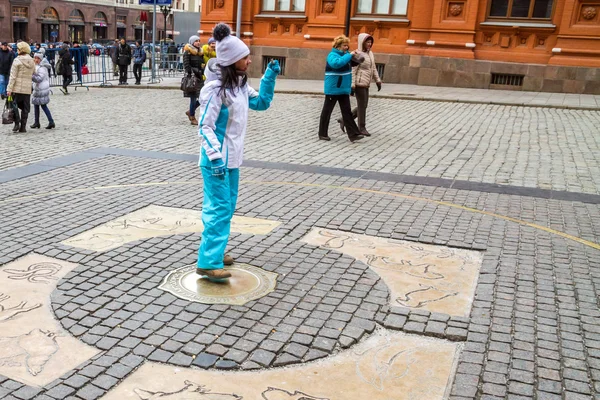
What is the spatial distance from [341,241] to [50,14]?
A: 65.0 meters

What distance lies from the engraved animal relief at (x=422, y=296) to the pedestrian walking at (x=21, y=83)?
33.8 feet

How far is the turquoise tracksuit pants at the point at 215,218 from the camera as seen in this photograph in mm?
5094

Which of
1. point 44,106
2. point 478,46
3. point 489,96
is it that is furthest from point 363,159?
point 478,46

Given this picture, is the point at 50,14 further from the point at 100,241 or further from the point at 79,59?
the point at 100,241

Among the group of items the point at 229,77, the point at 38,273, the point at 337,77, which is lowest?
the point at 38,273

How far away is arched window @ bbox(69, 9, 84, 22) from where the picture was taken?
216 ft

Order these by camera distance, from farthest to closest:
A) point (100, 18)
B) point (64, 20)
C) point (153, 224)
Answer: point (100, 18) → point (64, 20) → point (153, 224)

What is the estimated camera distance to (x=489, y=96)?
2009cm

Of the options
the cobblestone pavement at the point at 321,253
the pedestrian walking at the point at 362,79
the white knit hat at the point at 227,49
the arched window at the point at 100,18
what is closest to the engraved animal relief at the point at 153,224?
the cobblestone pavement at the point at 321,253

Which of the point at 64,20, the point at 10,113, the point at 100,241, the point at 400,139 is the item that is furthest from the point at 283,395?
the point at 64,20

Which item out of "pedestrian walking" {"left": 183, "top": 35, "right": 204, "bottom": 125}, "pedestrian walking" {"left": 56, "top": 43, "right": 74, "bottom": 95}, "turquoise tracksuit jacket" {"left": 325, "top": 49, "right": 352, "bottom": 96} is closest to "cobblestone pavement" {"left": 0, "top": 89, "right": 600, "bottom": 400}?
"turquoise tracksuit jacket" {"left": 325, "top": 49, "right": 352, "bottom": 96}

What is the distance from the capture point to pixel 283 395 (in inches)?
146

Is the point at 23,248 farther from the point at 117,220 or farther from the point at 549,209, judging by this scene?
the point at 549,209

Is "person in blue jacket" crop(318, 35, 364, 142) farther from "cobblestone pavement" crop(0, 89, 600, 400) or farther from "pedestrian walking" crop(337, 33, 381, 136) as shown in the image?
"pedestrian walking" crop(337, 33, 381, 136)
